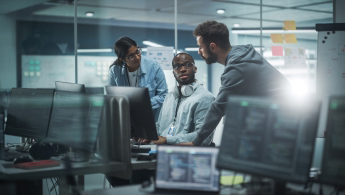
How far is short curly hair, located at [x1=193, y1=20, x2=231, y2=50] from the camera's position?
2.61m

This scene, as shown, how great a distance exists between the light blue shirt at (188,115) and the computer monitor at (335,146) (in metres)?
1.35

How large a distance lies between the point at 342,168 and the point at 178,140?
144 cm

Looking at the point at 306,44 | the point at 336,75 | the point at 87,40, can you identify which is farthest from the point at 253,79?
the point at 306,44

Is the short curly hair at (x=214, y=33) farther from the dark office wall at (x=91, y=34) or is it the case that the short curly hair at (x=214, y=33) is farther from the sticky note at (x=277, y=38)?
the dark office wall at (x=91, y=34)

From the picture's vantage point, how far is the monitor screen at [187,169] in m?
1.69

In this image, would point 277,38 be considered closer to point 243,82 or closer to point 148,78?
point 148,78

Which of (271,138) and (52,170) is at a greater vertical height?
(271,138)

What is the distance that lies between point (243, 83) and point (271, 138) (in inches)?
37.8

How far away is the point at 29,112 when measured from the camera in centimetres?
279

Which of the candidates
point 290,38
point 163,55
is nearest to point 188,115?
point 163,55

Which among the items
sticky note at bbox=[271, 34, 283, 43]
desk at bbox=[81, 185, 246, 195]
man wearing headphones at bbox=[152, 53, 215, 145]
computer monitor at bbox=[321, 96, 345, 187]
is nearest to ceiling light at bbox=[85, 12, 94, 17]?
sticky note at bbox=[271, 34, 283, 43]

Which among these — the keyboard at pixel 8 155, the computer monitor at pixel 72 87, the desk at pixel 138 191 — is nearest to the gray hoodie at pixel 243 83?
the desk at pixel 138 191

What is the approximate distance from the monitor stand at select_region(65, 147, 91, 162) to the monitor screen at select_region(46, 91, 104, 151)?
92mm

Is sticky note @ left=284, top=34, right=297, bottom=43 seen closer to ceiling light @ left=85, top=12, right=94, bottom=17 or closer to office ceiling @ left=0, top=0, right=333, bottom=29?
office ceiling @ left=0, top=0, right=333, bottom=29
